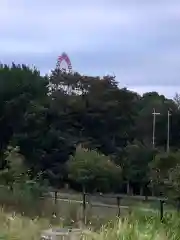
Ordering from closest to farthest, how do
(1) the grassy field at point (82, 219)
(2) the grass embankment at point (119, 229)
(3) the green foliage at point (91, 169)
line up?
1. (2) the grass embankment at point (119, 229)
2. (1) the grassy field at point (82, 219)
3. (3) the green foliage at point (91, 169)

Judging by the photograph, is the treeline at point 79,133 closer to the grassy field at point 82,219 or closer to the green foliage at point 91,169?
the green foliage at point 91,169

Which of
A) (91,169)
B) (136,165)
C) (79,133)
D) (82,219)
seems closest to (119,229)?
(82,219)

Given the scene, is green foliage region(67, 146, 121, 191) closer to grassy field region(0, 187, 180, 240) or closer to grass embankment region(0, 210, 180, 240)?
grassy field region(0, 187, 180, 240)

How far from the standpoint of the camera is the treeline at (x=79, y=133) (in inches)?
1173

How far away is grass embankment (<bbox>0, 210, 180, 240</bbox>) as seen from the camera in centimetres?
752

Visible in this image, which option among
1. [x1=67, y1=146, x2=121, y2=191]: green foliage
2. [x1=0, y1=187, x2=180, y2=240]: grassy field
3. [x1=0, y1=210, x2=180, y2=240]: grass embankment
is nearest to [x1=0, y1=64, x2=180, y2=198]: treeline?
[x1=67, y1=146, x2=121, y2=191]: green foliage

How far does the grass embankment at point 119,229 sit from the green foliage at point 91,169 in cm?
1735

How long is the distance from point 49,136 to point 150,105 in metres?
17.6

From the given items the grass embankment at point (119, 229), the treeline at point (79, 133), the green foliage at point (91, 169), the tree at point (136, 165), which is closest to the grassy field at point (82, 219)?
the grass embankment at point (119, 229)

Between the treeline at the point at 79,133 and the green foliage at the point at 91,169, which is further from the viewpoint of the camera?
the treeline at the point at 79,133

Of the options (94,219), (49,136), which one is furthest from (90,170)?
(94,219)

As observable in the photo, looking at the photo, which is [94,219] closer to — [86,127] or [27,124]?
[27,124]

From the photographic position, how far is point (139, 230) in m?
7.76

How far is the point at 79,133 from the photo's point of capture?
3884 cm
